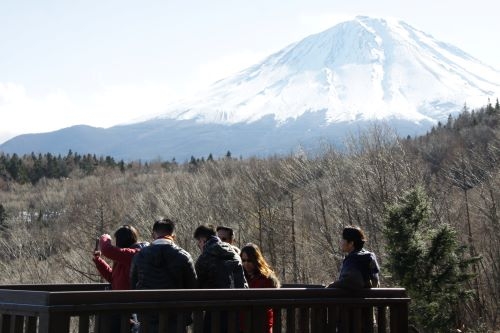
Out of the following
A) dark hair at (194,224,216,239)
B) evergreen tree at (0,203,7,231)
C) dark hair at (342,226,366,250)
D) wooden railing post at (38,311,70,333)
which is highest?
evergreen tree at (0,203,7,231)

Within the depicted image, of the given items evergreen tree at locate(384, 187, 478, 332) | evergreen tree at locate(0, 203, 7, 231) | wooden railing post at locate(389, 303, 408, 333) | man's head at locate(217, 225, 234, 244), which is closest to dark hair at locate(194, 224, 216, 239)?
man's head at locate(217, 225, 234, 244)

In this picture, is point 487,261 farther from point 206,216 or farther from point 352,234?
point 352,234

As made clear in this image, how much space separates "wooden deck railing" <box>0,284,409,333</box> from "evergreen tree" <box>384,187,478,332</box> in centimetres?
1744

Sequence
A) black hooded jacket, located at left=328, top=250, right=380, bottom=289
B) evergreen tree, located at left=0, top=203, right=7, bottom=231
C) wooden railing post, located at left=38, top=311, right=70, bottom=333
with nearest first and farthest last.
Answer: wooden railing post, located at left=38, top=311, right=70, bottom=333 < black hooded jacket, located at left=328, top=250, right=380, bottom=289 < evergreen tree, located at left=0, top=203, right=7, bottom=231

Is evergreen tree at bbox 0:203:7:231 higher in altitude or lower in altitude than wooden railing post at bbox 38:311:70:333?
higher

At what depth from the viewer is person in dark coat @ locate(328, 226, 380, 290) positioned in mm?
7184

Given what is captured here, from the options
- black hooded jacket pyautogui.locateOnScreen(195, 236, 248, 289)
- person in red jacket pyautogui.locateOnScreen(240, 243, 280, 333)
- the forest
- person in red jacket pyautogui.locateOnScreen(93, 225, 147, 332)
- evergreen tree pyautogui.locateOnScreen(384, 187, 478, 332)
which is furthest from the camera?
the forest

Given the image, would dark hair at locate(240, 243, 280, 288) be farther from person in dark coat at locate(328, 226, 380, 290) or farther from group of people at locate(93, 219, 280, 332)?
A: person in dark coat at locate(328, 226, 380, 290)

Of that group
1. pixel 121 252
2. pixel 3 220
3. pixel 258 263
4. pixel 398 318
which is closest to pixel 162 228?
pixel 121 252

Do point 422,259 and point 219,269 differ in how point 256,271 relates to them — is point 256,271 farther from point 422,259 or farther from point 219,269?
point 422,259

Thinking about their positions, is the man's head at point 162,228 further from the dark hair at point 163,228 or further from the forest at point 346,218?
the forest at point 346,218

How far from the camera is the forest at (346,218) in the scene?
25.6 meters

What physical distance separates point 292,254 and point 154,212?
12.9 metres

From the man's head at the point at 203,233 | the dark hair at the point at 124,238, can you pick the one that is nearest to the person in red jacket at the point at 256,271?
the man's head at the point at 203,233
